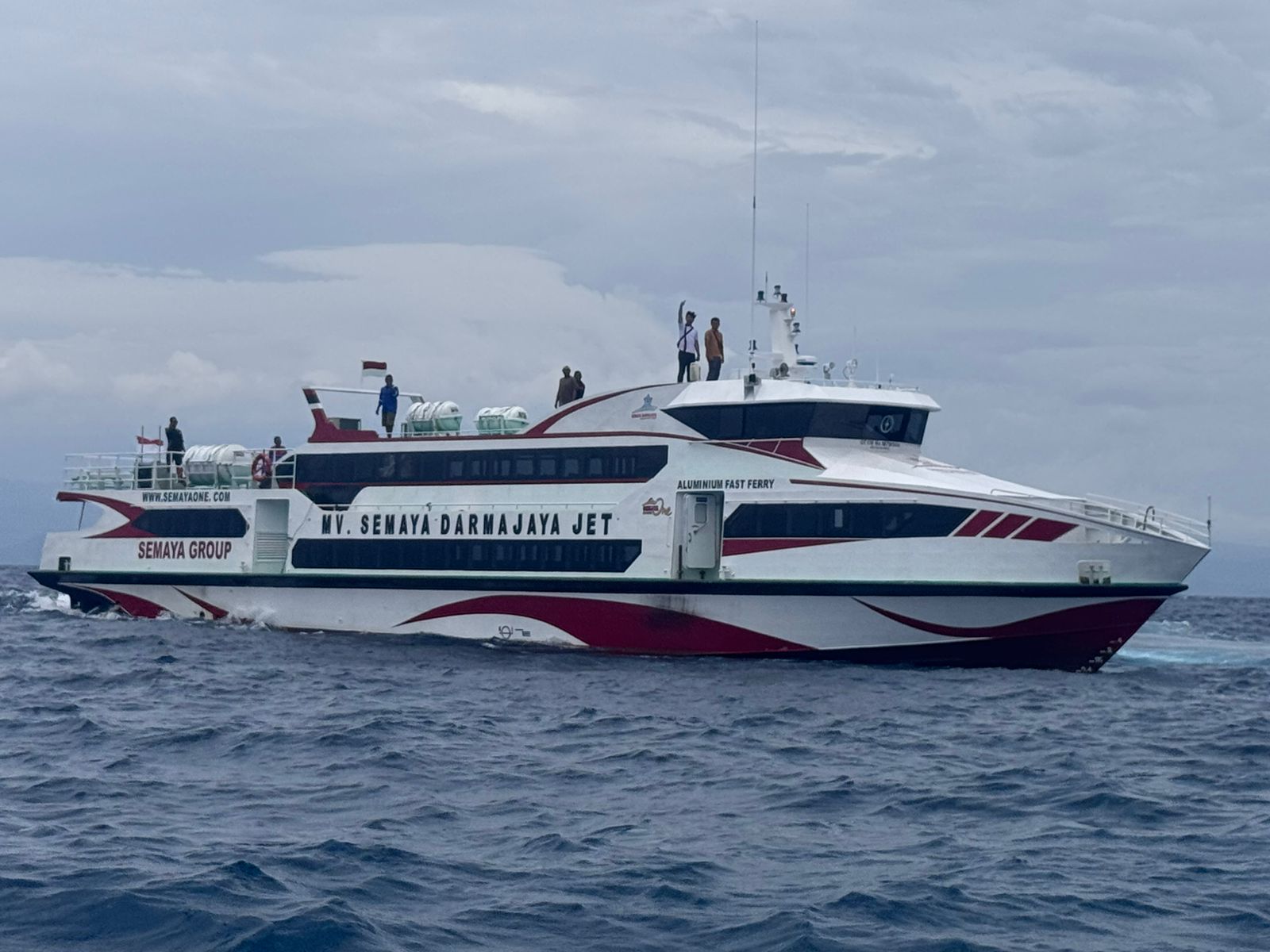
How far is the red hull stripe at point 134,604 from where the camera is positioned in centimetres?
3406

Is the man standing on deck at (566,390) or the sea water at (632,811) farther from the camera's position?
the man standing on deck at (566,390)

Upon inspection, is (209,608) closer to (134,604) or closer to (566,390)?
(134,604)

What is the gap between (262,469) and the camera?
3275 centimetres

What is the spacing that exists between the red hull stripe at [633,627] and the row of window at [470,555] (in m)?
0.62

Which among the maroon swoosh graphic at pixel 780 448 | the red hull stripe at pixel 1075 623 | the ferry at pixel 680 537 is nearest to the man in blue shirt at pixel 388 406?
the ferry at pixel 680 537

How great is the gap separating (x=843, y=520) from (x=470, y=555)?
25.5 ft

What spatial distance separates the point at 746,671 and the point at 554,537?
5604 mm

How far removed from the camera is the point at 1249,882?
37.3 feet

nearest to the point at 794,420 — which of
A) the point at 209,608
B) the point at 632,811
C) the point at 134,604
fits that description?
the point at 632,811

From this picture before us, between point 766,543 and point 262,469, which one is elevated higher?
point 262,469

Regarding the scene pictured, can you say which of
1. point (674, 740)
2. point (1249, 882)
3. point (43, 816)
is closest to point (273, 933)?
point (43, 816)

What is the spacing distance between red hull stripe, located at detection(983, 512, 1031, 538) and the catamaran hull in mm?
842

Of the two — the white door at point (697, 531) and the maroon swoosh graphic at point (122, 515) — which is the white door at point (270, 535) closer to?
the maroon swoosh graphic at point (122, 515)

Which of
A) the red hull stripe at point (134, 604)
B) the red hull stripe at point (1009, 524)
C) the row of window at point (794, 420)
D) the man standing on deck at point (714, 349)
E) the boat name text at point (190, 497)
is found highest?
the man standing on deck at point (714, 349)
